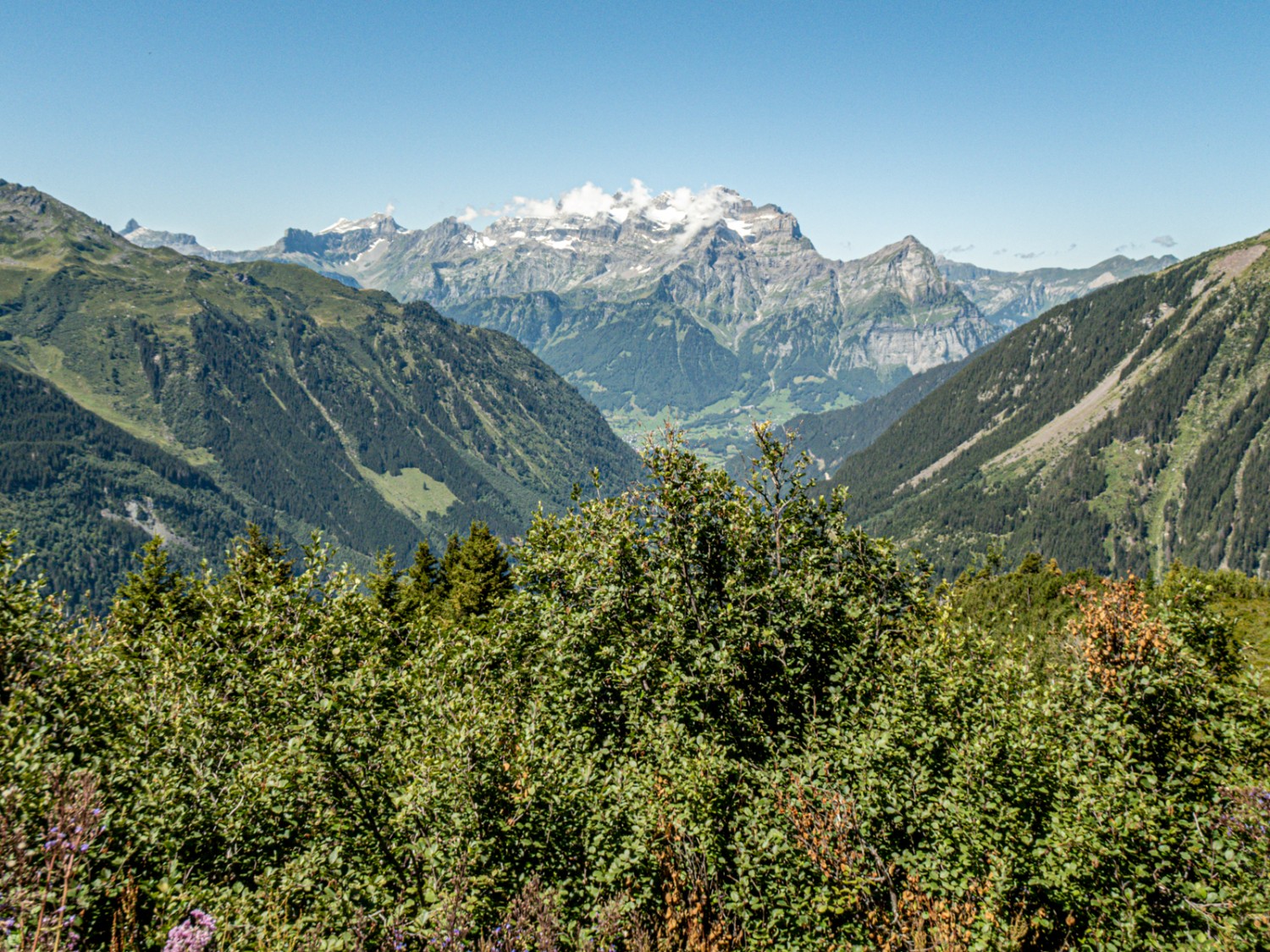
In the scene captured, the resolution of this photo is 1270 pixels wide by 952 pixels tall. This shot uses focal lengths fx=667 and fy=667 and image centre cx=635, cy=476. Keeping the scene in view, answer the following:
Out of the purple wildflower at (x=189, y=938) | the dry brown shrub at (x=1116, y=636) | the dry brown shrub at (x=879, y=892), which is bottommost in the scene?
the dry brown shrub at (x=879, y=892)

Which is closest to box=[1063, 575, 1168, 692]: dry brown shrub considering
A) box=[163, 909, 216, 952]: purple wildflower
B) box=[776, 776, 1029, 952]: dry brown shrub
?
box=[776, 776, 1029, 952]: dry brown shrub

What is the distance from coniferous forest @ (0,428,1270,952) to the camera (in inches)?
507

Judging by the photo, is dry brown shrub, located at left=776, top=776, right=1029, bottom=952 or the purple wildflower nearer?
the purple wildflower

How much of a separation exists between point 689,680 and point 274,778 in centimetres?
981

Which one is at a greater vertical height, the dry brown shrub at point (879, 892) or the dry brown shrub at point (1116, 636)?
the dry brown shrub at point (1116, 636)

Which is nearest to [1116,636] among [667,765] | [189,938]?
[667,765]

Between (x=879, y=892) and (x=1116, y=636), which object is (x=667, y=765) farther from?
(x=1116, y=636)

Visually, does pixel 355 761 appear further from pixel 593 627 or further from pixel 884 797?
pixel 884 797

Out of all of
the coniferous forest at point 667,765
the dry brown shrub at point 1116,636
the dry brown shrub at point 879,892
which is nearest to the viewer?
the coniferous forest at point 667,765

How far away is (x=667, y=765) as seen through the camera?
652 inches

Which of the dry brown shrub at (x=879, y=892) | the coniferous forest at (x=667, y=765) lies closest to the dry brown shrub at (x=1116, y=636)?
the coniferous forest at (x=667, y=765)

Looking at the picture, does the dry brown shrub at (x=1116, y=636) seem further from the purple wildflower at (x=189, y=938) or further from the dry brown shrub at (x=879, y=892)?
the purple wildflower at (x=189, y=938)

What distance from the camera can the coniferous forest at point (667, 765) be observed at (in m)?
12.9

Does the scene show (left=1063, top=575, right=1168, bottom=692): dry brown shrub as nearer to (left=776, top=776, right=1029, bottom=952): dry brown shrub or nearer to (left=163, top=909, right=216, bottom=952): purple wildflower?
(left=776, top=776, right=1029, bottom=952): dry brown shrub
